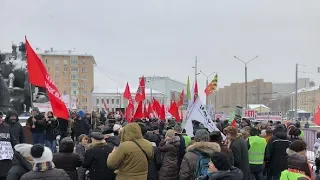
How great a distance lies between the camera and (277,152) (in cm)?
974

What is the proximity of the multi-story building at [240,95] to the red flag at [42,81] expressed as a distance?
106832mm

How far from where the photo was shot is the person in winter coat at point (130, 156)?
6.23m

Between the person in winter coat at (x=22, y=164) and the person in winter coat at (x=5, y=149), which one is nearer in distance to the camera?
the person in winter coat at (x=22, y=164)

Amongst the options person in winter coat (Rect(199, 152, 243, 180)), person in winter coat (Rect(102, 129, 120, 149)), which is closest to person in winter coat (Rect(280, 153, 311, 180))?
person in winter coat (Rect(199, 152, 243, 180))

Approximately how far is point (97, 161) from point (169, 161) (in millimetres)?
1442

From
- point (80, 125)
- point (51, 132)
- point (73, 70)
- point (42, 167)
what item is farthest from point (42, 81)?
point (73, 70)

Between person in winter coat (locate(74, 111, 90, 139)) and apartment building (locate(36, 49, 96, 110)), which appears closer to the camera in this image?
person in winter coat (locate(74, 111, 90, 139))

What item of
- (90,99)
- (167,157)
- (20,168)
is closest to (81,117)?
(167,157)

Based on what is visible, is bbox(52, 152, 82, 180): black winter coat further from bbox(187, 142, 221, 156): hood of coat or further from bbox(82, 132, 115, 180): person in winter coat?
bbox(187, 142, 221, 156): hood of coat

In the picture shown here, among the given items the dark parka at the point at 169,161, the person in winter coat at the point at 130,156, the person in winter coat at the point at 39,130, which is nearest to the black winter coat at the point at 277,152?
the dark parka at the point at 169,161

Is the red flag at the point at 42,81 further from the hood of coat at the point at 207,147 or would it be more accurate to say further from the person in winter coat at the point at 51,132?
the person in winter coat at the point at 51,132

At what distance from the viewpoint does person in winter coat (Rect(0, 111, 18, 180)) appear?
25.4ft

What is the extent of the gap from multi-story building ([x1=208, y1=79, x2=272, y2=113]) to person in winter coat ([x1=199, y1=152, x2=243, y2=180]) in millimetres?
110355

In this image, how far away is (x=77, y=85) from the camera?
112 metres
